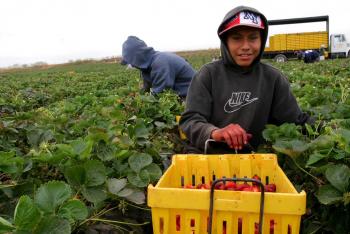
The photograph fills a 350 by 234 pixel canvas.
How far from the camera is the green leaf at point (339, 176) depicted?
58.7 inches

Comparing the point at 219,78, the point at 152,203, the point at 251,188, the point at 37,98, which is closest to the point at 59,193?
the point at 152,203

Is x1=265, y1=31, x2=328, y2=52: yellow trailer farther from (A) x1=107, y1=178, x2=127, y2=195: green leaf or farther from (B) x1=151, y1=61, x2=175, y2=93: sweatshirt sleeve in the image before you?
(A) x1=107, y1=178, x2=127, y2=195: green leaf

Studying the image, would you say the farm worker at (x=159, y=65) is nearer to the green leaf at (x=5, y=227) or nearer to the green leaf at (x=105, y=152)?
the green leaf at (x=105, y=152)

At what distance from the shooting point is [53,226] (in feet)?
3.85

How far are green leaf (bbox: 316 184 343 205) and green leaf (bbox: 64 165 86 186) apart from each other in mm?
823

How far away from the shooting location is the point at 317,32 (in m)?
31.3

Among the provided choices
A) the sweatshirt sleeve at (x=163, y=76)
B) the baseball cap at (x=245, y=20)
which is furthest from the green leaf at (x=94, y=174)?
the sweatshirt sleeve at (x=163, y=76)

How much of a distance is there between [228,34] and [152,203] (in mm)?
1569

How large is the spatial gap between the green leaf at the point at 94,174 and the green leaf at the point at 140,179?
8.5 inches

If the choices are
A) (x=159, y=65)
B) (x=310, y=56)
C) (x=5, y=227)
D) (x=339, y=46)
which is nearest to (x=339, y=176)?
(x=5, y=227)

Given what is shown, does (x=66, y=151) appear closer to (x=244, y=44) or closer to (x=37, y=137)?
(x=37, y=137)

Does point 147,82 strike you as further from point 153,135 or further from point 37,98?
point 37,98

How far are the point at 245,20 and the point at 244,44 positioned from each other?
150 mm

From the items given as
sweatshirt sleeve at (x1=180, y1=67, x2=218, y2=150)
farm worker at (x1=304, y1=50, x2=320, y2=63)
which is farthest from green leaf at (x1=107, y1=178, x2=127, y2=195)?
farm worker at (x1=304, y1=50, x2=320, y2=63)
